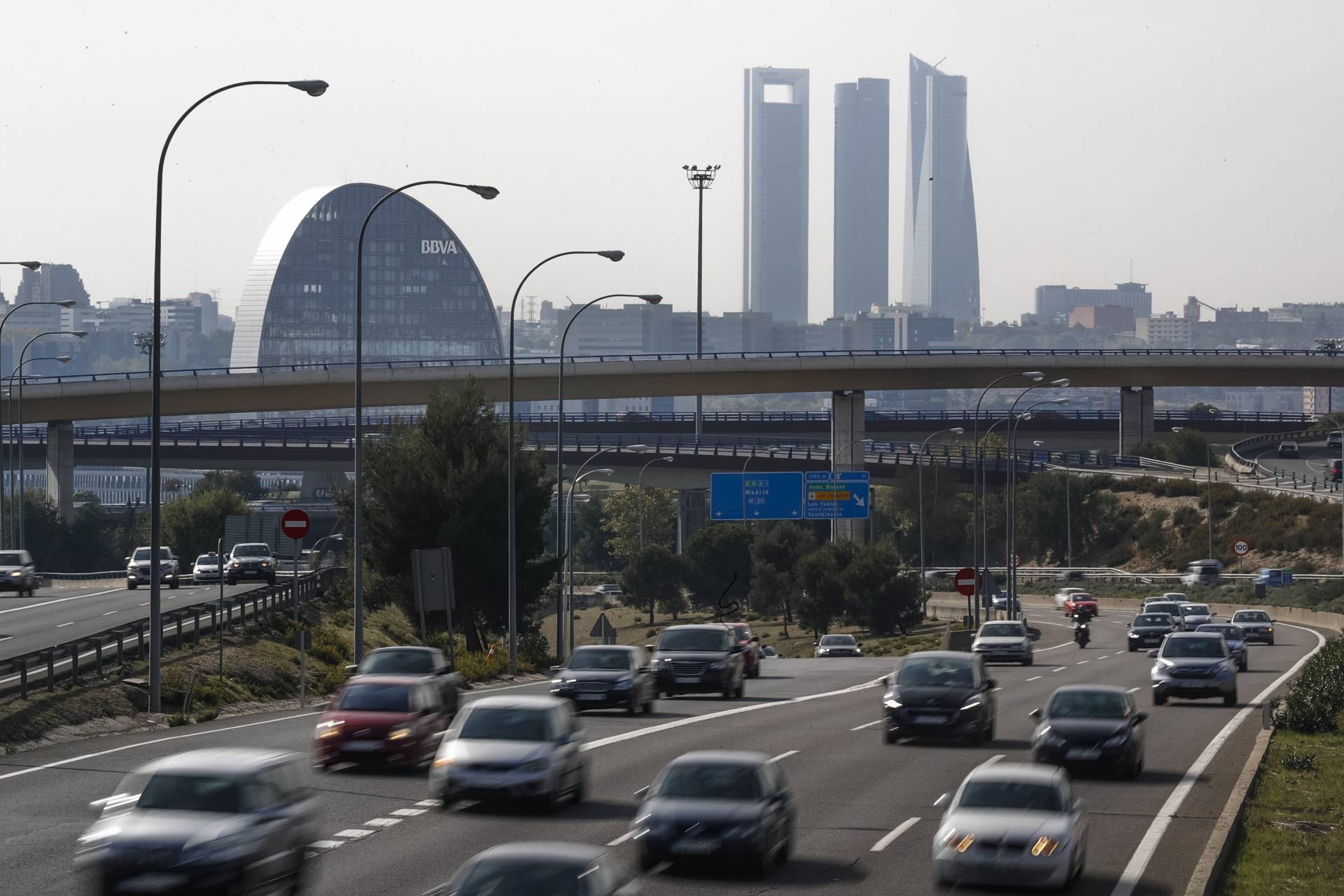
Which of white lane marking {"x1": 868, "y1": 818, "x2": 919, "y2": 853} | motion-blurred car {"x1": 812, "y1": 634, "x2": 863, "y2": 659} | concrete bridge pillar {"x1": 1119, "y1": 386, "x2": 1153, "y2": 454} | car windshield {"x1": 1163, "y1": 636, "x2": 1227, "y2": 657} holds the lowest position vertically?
motion-blurred car {"x1": 812, "y1": 634, "x2": 863, "y2": 659}

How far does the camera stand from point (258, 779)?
16734 millimetres

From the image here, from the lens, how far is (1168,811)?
23.6 m

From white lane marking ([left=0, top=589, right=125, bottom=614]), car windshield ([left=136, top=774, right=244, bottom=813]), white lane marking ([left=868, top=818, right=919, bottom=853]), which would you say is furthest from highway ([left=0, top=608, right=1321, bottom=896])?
white lane marking ([left=0, top=589, right=125, bottom=614])

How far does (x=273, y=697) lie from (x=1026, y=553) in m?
105

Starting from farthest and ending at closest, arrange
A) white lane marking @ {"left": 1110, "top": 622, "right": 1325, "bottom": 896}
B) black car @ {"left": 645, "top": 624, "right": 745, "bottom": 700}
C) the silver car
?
black car @ {"left": 645, "top": 624, "right": 745, "bottom": 700}
the silver car
white lane marking @ {"left": 1110, "top": 622, "right": 1325, "bottom": 896}

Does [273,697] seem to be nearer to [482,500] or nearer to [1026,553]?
[482,500]

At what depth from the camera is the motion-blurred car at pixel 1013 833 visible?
685 inches

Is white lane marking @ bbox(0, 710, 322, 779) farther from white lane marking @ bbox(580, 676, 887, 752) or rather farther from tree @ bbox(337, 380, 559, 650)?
tree @ bbox(337, 380, 559, 650)

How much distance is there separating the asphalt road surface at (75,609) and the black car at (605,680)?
13588 millimetres

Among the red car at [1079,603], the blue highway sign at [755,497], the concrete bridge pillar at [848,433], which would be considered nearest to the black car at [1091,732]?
the blue highway sign at [755,497]

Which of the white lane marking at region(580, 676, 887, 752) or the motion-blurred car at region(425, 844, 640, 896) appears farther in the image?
the white lane marking at region(580, 676, 887, 752)

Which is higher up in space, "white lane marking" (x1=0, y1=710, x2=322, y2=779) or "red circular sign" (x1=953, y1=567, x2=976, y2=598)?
"red circular sign" (x1=953, y1=567, x2=976, y2=598)

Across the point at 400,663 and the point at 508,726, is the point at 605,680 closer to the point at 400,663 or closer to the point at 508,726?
the point at 400,663

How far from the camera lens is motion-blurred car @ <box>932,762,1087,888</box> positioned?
17406 mm
